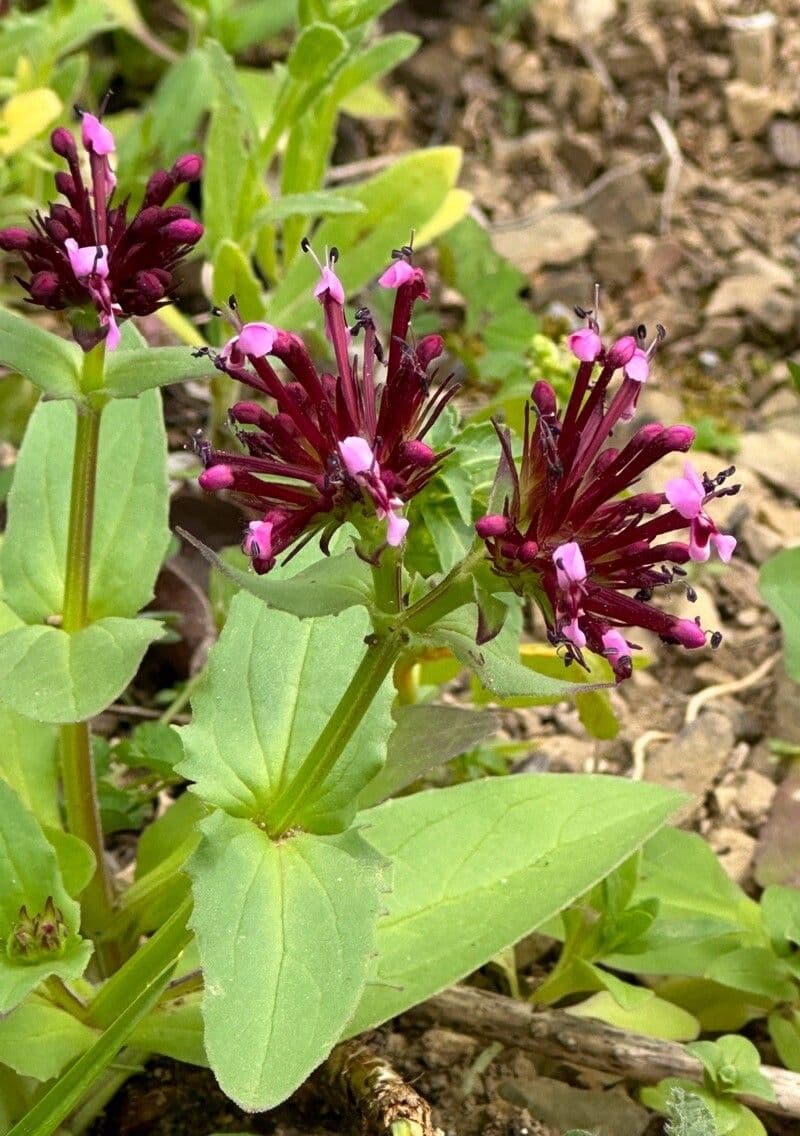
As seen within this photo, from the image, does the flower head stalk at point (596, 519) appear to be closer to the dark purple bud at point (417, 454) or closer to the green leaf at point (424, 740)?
the dark purple bud at point (417, 454)

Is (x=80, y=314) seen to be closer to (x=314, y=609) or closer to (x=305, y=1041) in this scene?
(x=314, y=609)

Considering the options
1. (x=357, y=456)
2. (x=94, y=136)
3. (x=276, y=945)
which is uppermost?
(x=94, y=136)

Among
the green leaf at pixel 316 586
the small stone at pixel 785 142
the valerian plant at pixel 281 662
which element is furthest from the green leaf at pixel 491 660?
the small stone at pixel 785 142

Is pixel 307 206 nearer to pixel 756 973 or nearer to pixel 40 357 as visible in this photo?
pixel 40 357

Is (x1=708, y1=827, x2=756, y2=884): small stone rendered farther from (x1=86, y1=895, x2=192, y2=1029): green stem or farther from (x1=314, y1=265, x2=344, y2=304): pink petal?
(x1=314, y1=265, x2=344, y2=304): pink petal

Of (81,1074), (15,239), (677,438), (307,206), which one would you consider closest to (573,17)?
(307,206)
